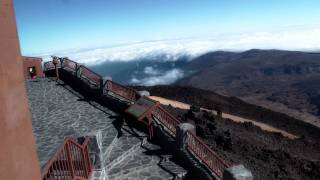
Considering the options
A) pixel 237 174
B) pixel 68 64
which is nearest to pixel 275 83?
pixel 68 64

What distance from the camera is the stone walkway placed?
11.1m

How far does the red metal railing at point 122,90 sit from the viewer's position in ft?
51.0

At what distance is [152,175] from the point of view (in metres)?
10.8

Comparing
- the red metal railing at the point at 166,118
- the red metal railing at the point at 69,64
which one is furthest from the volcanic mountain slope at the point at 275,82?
the red metal railing at the point at 166,118

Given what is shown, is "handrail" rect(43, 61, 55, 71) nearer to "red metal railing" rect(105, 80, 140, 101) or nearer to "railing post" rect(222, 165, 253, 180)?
"red metal railing" rect(105, 80, 140, 101)

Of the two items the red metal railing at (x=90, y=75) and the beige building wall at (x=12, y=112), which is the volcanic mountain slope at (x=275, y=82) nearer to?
the red metal railing at (x=90, y=75)

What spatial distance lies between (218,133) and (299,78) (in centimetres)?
14925

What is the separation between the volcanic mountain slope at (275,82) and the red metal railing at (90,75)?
8955 centimetres

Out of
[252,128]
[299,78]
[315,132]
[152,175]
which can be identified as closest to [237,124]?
[252,128]

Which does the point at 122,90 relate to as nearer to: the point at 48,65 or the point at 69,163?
the point at 69,163

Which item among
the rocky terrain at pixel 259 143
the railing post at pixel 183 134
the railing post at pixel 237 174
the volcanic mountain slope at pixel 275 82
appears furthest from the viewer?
the volcanic mountain slope at pixel 275 82

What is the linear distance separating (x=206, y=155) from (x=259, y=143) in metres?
10.7

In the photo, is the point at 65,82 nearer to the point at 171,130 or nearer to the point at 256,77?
the point at 171,130

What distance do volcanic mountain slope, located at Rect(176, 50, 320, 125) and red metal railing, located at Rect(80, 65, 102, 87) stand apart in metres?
89.5
